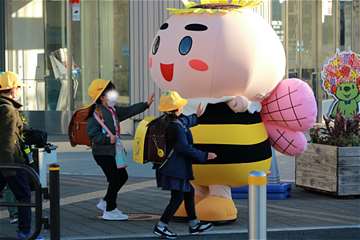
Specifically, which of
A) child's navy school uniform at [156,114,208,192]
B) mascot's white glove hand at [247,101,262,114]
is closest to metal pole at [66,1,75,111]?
mascot's white glove hand at [247,101,262,114]

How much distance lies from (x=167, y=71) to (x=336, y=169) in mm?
2756

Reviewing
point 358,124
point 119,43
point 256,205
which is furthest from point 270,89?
point 119,43

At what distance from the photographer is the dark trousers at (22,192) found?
7.20m

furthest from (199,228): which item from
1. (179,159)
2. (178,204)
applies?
(179,159)

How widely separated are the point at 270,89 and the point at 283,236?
60.7 inches

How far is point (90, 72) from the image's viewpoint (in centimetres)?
1688

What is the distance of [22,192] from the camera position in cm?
721

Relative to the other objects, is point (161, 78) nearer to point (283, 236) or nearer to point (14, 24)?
point (283, 236)

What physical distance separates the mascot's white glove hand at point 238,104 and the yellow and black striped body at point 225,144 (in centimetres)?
6

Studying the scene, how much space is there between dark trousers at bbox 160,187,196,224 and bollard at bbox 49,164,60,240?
154 centimetres

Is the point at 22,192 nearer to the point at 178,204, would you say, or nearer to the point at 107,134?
the point at 107,134

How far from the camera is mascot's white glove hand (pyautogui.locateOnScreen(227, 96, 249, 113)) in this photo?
766 cm

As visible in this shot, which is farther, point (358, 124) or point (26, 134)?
point (358, 124)

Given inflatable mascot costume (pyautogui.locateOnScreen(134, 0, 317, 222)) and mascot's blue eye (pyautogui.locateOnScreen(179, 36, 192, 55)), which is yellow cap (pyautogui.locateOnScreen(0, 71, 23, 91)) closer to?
inflatable mascot costume (pyautogui.locateOnScreen(134, 0, 317, 222))
